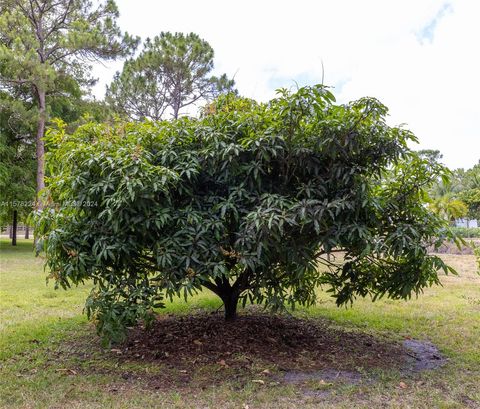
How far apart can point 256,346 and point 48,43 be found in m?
14.6

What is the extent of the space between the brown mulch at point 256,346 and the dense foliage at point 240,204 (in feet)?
2.02

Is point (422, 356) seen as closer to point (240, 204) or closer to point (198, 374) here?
point (198, 374)

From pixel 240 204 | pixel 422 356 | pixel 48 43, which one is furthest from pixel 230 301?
pixel 48 43

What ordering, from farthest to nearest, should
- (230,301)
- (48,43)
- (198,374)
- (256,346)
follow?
(48,43), (230,301), (256,346), (198,374)

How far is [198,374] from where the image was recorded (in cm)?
347

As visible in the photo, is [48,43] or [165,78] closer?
[48,43]

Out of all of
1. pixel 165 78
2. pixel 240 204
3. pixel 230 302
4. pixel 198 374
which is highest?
pixel 165 78

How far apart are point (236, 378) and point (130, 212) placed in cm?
157

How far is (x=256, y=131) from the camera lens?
3561 millimetres

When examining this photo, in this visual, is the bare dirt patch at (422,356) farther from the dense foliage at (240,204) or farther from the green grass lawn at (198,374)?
the dense foliage at (240,204)

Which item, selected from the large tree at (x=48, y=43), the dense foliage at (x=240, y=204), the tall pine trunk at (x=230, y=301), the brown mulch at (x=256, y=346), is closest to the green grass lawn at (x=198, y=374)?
the brown mulch at (x=256, y=346)

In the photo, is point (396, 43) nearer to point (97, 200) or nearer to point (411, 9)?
point (411, 9)

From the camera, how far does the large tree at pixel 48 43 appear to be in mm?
13031

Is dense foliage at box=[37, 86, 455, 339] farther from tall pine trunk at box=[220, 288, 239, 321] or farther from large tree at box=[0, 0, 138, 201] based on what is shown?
large tree at box=[0, 0, 138, 201]
